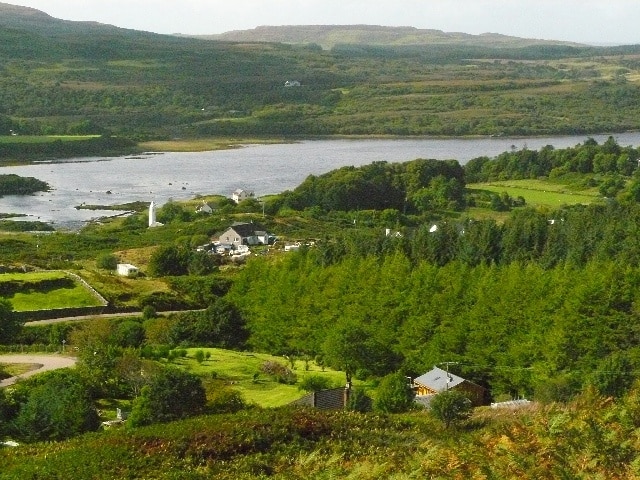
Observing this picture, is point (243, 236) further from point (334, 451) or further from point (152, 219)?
point (334, 451)

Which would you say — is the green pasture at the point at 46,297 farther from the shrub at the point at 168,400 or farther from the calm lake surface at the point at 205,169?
the calm lake surface at the point at 205,169

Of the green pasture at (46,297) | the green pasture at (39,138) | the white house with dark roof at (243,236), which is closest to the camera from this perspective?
the green pasture at (46,297)

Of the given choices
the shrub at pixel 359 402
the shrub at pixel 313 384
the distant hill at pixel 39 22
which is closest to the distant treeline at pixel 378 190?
the shrub at pixel 313 384

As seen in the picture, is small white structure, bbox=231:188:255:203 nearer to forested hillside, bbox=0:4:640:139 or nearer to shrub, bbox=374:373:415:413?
shrub, bbox=374:373:415:413

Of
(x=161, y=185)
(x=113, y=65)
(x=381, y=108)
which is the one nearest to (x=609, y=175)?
(x=161, y=185)

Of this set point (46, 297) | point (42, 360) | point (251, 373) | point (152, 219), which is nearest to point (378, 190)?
point (152, 219)

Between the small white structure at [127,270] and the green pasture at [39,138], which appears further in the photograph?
the green pasture at [39,138]

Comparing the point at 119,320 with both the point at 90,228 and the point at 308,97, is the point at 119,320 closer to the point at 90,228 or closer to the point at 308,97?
the point at 90,228

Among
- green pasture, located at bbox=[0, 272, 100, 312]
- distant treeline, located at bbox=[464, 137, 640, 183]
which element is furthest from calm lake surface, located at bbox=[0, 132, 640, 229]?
green pasture, located at bbox=[0, 272, 100, 312]
